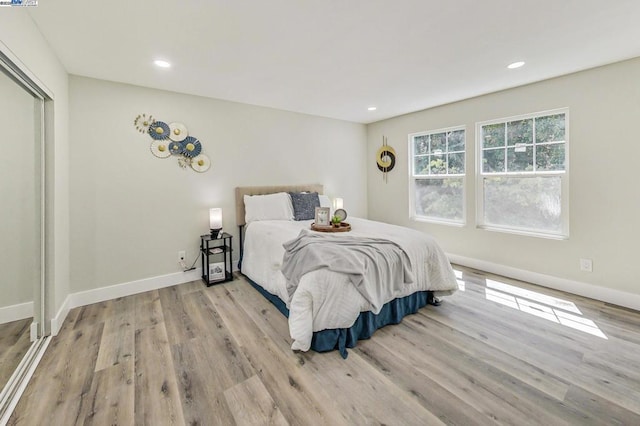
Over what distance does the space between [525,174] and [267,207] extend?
3.31 metres

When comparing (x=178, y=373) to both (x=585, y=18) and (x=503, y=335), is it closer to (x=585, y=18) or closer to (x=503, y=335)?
(x=503, y=335)

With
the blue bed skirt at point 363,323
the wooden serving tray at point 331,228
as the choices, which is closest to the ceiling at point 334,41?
the wooden serving tray at point 331,228

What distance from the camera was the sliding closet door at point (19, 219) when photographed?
1.79 m

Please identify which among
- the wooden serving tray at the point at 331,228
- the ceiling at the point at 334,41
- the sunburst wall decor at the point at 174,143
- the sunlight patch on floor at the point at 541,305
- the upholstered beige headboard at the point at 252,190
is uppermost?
the ceiling at the point at 334,41

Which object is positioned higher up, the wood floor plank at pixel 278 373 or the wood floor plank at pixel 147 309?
the wood floor plank at pixel 147 309

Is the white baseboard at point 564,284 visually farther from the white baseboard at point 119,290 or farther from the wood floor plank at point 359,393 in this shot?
the white baseboard at point 119,290

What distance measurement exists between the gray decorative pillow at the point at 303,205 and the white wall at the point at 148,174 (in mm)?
499

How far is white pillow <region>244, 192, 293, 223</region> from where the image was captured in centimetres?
382

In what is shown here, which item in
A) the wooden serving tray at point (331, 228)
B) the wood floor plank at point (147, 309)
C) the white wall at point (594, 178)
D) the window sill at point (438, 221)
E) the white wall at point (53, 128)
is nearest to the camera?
the white wall at point (53, 128)

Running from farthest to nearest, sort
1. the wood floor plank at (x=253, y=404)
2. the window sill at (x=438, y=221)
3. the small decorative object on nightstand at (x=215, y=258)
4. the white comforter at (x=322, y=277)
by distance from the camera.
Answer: the window sill at (x=438, y=221)
the small decorative object on nightstand at (x=215, y=258)
the white comforter at (x=322, y=277)
the wood floor plank at (x=253, y=404)

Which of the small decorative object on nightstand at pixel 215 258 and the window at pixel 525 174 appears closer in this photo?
the window at pixel 525 174

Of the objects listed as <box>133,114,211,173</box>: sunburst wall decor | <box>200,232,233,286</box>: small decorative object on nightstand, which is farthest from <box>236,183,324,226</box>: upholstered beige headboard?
<box>133,114,211,173</box>: sunburst wall decor

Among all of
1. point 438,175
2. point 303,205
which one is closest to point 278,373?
point 303,205

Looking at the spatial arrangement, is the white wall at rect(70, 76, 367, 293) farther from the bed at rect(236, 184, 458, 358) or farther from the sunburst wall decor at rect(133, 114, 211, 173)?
the bed at rect(236, 184, 458, 358)
